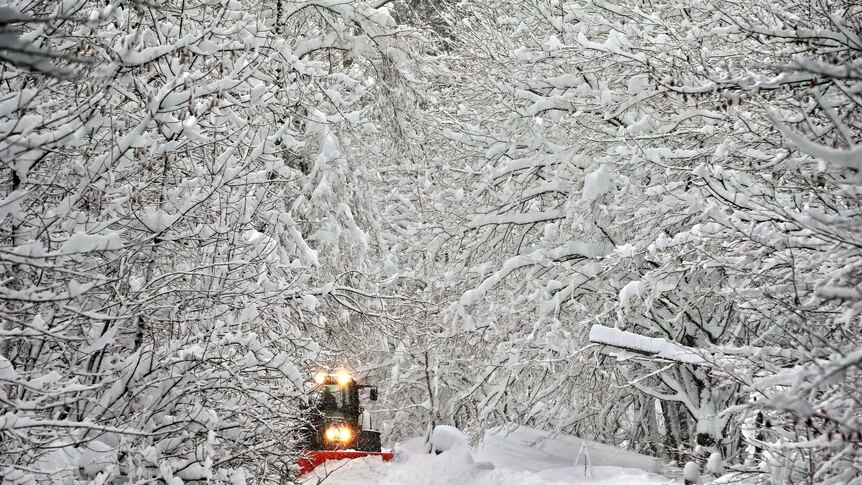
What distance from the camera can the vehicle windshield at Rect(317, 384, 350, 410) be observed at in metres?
17.2

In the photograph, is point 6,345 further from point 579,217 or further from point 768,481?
point 579,217

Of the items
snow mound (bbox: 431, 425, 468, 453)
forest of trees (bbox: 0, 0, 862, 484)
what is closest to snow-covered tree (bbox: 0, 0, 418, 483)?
forest of trees (bbox: 0, 0, 862, 484)

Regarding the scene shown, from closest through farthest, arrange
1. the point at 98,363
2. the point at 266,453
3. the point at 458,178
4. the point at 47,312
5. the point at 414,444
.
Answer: the point at 47,312 → the point at 98,363 → the point at 266,453 → the point at 458,178 → the point at 414,444

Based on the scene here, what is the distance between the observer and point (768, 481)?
204 inches

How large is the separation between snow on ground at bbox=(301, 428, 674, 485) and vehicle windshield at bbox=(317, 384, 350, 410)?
2431 millimetres

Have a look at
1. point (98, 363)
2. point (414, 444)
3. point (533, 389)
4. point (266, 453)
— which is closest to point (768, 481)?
point (266, 453)

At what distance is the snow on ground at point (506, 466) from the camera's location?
10.2m

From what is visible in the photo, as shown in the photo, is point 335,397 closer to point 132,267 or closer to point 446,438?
point 446,438

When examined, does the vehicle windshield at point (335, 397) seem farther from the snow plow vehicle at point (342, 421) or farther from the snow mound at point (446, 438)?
the snow mound at point (446, 438)

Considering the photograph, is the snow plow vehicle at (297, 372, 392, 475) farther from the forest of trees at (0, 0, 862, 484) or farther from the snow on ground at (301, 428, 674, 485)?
the forest of trees at (0, 0, 862, 484)

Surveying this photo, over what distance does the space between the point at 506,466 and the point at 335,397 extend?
5890 mm

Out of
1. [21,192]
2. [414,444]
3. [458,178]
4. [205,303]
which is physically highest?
[458,178]

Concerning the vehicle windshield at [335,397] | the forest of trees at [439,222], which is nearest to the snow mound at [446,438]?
the forest of trees at [439,222]

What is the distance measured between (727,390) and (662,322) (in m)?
1.14
